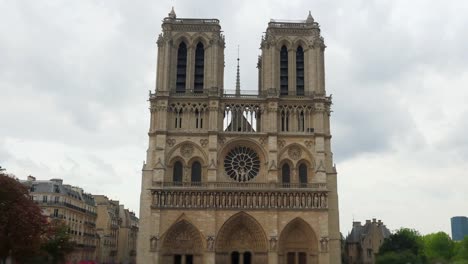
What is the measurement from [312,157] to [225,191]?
342 inches

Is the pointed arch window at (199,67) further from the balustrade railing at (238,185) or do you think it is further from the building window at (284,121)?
the balustrade railing at (238,185)

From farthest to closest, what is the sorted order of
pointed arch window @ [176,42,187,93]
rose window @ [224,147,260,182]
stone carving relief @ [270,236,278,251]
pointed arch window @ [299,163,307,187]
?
1. pointed arch window @ [176,42,187,93]
2. pointed arch window @ [299,163,307,187]
3. rose window @ [224,147,260,182]
4. stone carving relief @ [270,236,278,251]

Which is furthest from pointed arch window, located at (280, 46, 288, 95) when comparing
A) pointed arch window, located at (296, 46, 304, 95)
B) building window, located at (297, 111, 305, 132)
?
building window, located at (297, 111, 305, 132)

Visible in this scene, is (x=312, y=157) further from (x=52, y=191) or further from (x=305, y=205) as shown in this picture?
(x=52, y=191)

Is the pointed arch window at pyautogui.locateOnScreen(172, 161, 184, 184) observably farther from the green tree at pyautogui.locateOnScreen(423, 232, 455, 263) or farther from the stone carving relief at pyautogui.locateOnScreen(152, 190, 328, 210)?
the green tree at pyautogui.locateOnScreen(423, 232, 455, 263)

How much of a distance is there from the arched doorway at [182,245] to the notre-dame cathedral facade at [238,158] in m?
0.09

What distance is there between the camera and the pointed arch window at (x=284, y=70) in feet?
172

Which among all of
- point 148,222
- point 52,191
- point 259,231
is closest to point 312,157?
point 259,231

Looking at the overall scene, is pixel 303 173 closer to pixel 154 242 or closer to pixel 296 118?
pixel 296 118

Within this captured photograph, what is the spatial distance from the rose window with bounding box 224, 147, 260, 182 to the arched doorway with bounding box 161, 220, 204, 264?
6293 millimetres

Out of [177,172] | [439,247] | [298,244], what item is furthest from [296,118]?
[439,247]

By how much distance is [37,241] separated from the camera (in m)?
31.5

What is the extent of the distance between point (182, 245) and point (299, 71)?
20051 millimetres

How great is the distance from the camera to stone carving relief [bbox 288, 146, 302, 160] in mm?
49844
